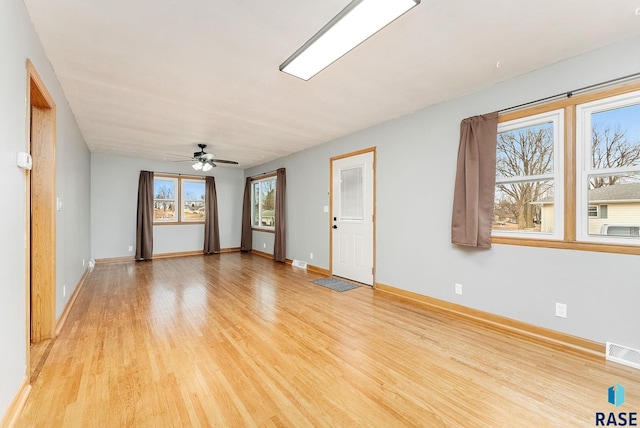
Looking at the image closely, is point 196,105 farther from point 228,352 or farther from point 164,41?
point 228,352

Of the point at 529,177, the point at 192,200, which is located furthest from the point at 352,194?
the point at 192,200

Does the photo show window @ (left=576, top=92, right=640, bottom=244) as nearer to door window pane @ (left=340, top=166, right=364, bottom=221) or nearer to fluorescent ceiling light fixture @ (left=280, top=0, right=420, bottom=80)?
fluorescent ceiling light fixture @ (left=280, top=0, right=420, bottom=80)

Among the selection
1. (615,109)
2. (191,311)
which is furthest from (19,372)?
(615,109)

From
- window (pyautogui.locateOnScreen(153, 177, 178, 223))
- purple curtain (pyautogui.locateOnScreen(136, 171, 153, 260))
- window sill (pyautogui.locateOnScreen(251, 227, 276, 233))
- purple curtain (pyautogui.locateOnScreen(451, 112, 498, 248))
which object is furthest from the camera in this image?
window sill (pyautogui.locateOnScreen(251, 227, 276, 233))

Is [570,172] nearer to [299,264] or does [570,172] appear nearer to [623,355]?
[623,355]

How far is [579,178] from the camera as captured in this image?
2.35 m

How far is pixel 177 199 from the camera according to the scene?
7.19 metres

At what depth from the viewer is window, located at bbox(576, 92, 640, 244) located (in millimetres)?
2156

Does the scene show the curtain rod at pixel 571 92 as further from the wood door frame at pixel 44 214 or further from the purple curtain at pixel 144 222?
the purple curtain at pixel 144 222

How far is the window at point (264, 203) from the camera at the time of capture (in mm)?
7191

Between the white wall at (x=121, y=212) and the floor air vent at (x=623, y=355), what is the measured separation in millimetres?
7797

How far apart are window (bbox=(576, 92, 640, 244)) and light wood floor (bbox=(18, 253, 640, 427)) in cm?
112

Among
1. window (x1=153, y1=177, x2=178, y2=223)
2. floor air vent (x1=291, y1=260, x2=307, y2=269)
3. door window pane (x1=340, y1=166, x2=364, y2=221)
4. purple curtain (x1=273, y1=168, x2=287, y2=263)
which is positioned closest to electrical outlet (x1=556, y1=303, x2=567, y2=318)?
door window pane (x1=340, y1=166, x2=364, y2=221)

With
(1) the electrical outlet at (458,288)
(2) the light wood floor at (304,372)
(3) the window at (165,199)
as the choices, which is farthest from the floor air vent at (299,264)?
(3) the window at (165,199)
